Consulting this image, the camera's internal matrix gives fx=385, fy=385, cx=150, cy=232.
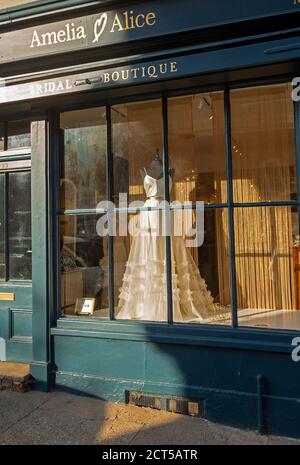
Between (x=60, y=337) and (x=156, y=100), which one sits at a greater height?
(x=156, y=100)

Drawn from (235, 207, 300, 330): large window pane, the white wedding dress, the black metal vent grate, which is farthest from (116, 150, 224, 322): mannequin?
the black metal vent grate

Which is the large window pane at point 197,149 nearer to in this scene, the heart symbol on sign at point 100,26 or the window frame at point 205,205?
the window frame at point 205,205

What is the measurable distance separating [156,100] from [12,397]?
3322 millimetres

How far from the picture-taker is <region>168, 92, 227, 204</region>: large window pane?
3.89 meters

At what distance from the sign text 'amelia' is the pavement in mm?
3501

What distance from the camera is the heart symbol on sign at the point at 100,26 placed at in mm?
3695

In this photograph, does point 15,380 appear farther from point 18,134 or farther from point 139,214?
point 18,134

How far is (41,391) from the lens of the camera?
3.98m

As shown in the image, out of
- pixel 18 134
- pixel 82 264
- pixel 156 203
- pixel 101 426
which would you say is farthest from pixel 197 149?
pixel 101 426

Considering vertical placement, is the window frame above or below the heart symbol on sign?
below

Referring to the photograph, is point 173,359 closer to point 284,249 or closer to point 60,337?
point 60,337

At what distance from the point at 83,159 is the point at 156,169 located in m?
0.85

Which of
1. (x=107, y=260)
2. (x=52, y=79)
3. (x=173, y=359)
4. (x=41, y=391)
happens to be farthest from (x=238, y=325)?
(x=52, y=79)

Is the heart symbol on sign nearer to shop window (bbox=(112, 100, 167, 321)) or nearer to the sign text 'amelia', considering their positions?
the sign text 'amelia'
